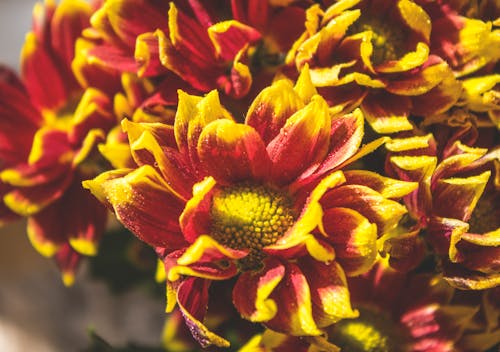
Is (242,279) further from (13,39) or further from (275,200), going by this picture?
(13,39)

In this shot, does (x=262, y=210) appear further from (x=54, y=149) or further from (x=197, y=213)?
(x=54, y=149)

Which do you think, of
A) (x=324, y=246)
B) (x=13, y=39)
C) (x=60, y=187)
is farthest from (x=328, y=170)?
(x=13, y=39)

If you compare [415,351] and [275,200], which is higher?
[275,200]

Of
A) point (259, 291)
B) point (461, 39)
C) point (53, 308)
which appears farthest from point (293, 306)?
point (53, 308)

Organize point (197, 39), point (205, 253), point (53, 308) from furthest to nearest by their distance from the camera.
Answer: point (53, 308) → point (197, 39) → point (205, 253)

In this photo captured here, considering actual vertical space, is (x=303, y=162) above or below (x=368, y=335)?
above

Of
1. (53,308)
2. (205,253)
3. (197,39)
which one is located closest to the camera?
(205,253)

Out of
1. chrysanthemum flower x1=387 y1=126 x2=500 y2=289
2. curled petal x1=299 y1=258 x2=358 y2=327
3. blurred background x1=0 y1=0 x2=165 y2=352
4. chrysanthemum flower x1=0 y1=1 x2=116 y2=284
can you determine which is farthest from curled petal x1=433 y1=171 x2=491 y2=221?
blurred background x1=0 y1=0 x2=165 y2=352

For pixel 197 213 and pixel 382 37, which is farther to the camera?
pixel 382 37

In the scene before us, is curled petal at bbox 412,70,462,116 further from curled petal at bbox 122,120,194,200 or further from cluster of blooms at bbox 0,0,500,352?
curled petal at bbox 122,120,194,200
